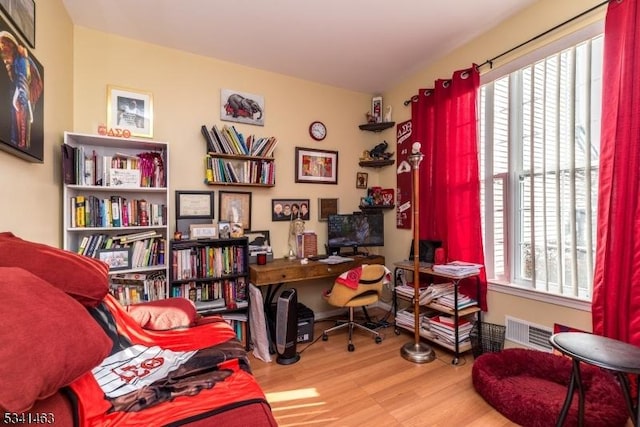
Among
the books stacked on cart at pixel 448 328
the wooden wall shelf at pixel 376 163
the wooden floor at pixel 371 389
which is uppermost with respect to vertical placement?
the wooden wall shelf at pixel 376 163

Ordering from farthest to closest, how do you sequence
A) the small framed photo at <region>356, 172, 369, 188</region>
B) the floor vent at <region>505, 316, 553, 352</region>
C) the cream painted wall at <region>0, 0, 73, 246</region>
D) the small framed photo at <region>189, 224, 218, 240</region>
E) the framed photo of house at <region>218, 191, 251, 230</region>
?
the small framed photo at <region>356, 172, 369, 188</region>
the framed photo of house at <region>218, 191, 251, 230</region>
the small framed photo at <region>189, 224, 218, 240</region>
the floor vent at <region>505, 316, 553, 352</region>
the cream painted wall at <region>0, 0, 73, 246</region>

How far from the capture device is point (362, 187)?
141 inches

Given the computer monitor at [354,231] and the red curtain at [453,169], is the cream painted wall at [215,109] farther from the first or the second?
the red curtain at [453,169]

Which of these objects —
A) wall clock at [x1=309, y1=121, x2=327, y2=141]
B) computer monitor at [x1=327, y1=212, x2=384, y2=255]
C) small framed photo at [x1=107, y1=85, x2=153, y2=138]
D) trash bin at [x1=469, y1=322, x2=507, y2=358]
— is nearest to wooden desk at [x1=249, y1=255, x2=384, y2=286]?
computer monitor at [x1=327, y1=212, x2=384, y2=255]

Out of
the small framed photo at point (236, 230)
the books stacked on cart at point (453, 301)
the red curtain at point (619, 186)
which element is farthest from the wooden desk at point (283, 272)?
the red curtain at point (619, 186)

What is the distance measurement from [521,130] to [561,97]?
311mm

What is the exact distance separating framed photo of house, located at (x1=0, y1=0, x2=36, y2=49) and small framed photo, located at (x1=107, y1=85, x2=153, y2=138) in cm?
84

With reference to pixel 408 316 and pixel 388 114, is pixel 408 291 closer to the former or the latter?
pixel 408 316

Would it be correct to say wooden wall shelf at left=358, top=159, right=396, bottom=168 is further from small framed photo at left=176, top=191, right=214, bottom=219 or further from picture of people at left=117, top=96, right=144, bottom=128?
picture of people at left=117, top=96, right=144, bottom=128

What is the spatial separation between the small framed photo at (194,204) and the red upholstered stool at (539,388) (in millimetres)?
2488

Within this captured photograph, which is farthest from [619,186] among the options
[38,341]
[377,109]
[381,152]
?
[38,341]

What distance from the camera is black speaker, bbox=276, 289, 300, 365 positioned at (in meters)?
2.32

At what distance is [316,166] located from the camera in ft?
10.8

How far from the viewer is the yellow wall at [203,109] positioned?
1775 mm
